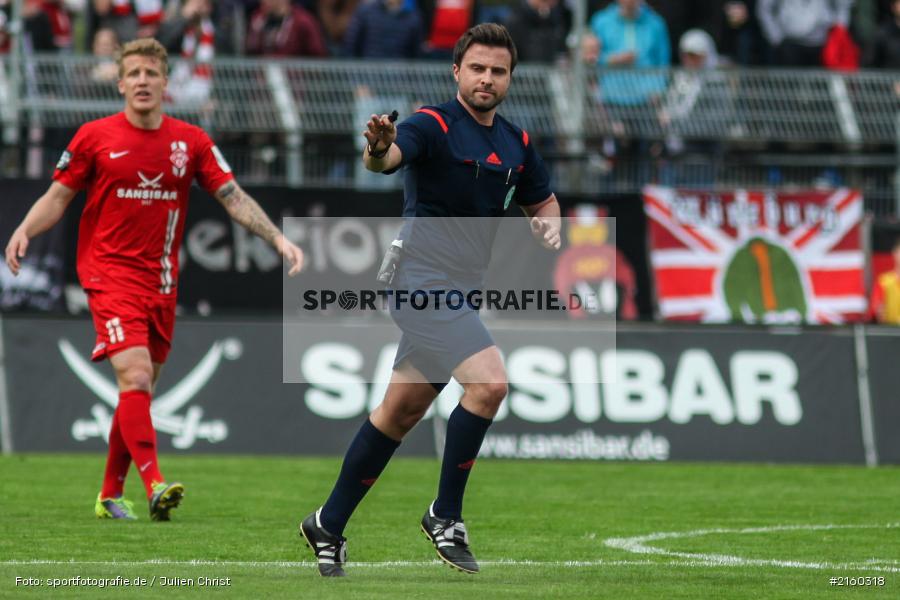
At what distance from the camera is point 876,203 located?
732 inches

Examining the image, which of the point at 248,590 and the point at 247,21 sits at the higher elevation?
the point at 247,21

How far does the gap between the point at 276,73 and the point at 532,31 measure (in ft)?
9.78

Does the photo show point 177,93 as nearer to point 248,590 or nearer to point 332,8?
point 332,8

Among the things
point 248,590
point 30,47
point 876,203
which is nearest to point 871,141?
point 876,203

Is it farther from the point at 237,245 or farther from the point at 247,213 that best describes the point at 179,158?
the point at 237,245

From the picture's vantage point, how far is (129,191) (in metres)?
9.77

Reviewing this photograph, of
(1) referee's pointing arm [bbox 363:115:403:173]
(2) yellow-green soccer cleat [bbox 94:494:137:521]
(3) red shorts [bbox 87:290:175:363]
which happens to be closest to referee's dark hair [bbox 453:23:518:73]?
(1) referee's pointing arm [bbox 363:115:403:173]

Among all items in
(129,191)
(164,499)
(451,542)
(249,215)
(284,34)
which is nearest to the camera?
(451,542)

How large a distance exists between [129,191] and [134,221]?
0.18 metres

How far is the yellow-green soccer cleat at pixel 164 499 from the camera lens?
928cm

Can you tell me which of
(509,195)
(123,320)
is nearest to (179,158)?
(123,320)

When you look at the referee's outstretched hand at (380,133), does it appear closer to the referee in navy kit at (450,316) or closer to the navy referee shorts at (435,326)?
the referee in navy kit at (450,316)

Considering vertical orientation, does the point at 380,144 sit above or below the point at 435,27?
below

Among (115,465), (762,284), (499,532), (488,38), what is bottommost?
(499,532)
